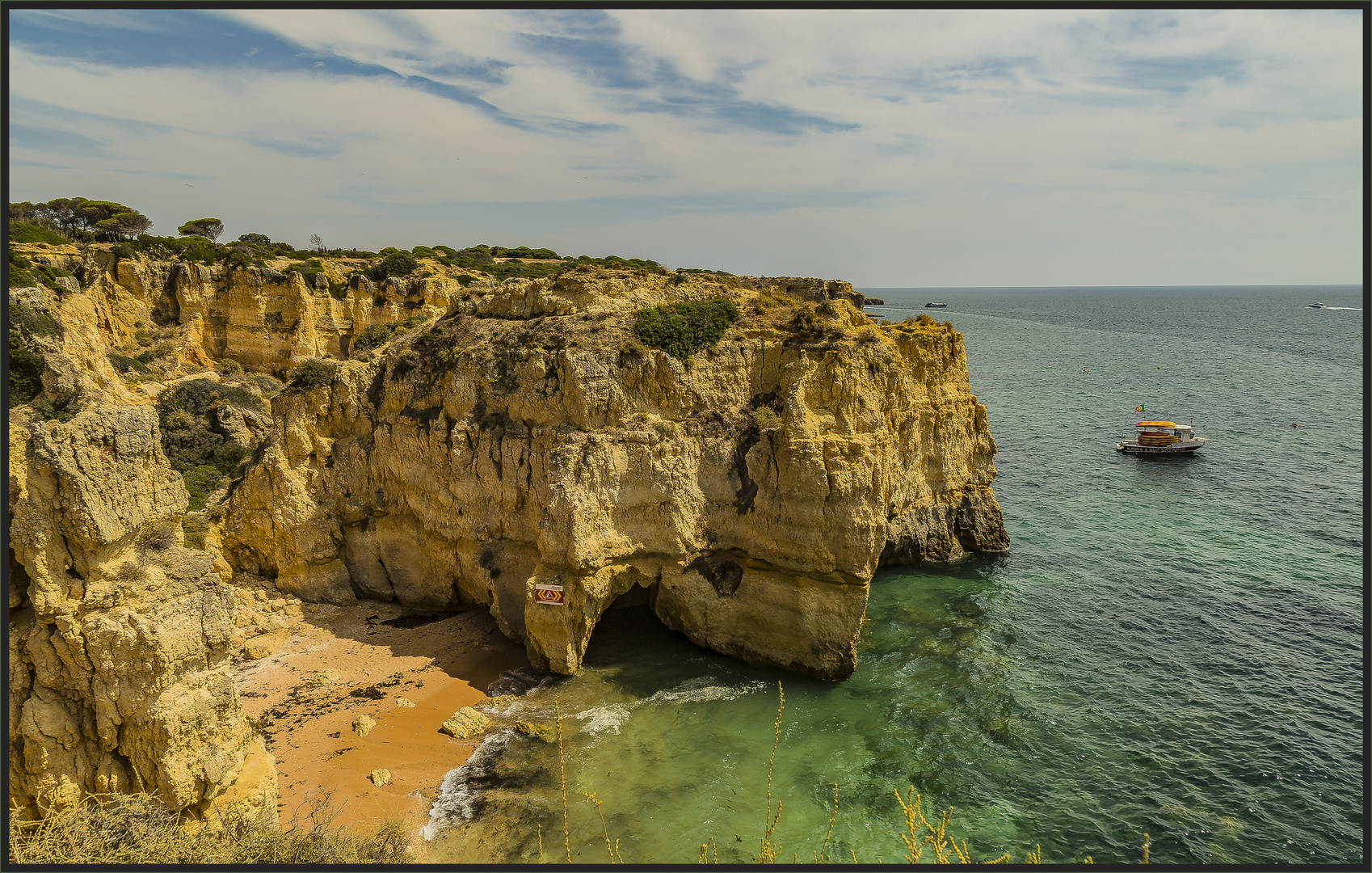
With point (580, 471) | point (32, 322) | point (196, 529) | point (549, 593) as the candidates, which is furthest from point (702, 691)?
point (32, 322)

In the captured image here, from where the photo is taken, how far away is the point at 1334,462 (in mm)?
43469

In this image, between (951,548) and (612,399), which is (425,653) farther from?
(951,548)

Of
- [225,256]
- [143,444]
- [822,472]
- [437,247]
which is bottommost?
[822,472]

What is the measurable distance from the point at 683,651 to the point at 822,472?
798 centimetres

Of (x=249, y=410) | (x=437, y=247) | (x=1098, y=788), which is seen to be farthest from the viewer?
(x=437, y=247)

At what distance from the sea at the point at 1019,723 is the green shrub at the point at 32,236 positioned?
4041cm

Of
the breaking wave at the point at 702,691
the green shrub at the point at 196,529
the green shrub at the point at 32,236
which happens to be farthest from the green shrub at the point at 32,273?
the breaking wave at the point at 702,691

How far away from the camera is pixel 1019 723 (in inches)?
768

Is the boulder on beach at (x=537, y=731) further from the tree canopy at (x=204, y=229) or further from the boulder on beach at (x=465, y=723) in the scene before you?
the tree canopy at (x=204, y=229)

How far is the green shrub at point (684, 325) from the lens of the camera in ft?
73.8

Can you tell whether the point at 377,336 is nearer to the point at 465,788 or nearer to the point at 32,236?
the point at 465,788

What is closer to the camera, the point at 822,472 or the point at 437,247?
the point at 822,472

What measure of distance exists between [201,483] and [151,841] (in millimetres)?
16412

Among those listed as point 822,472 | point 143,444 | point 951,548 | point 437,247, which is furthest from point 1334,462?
point 437,247
